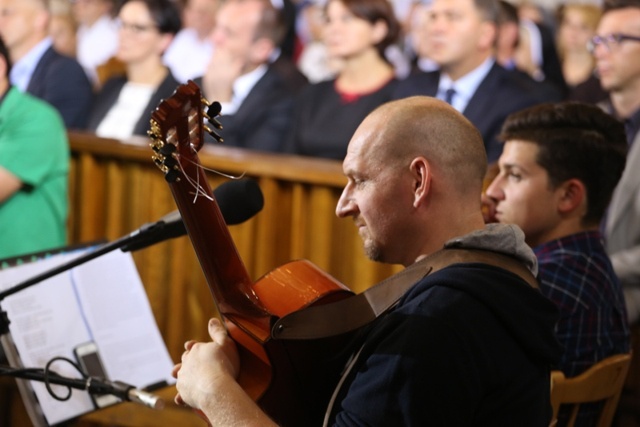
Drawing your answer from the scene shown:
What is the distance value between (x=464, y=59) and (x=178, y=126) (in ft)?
9.63

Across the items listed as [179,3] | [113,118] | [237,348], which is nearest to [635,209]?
[237,348]

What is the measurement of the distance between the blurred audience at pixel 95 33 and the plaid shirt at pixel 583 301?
4364 mm

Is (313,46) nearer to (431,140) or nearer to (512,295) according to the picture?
(431,140)

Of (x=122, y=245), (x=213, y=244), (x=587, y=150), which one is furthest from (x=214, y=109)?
(x=587, y=150)

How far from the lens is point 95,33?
21.6 ft

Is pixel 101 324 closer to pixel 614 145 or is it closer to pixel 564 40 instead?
pixel 614 145

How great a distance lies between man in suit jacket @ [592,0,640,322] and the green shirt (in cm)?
198

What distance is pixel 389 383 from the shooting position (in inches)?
60.9

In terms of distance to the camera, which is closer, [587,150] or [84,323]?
[84,323]

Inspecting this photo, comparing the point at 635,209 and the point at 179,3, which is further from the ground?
the point at 179,3

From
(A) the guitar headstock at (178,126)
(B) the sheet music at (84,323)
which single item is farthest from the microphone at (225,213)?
(B) the sheet music at (84,323)

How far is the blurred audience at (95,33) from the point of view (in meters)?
6.42

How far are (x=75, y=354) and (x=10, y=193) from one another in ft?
4.54

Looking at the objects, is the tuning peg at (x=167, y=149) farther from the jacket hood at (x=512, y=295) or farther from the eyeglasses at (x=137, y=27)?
the eyeglasses at (x=137, y=27)
